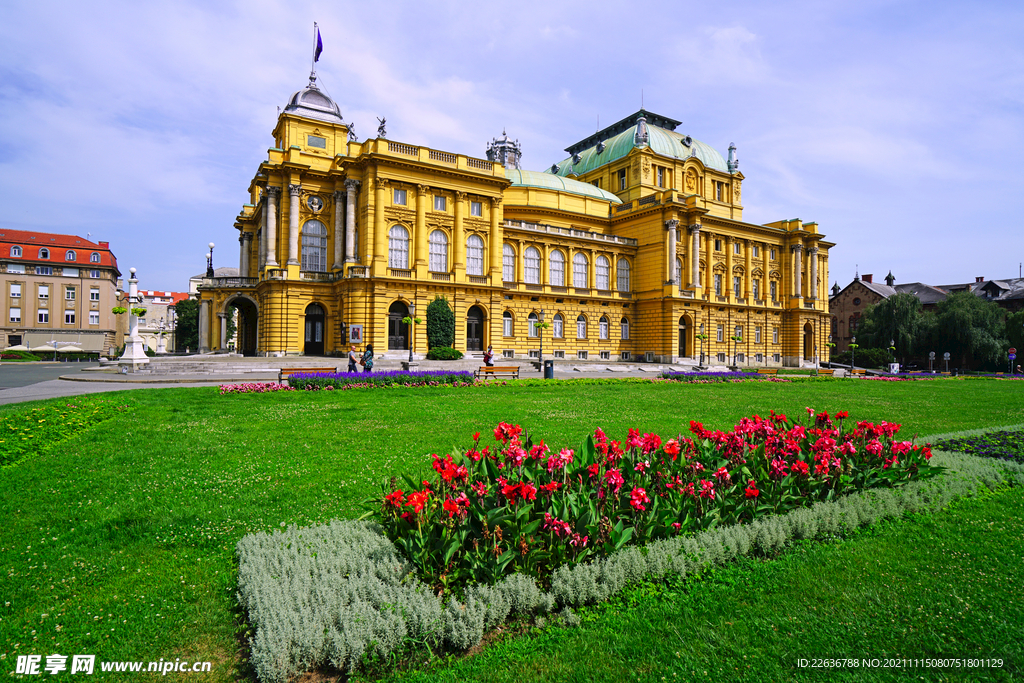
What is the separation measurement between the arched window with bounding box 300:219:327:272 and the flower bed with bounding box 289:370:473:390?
24.3 m

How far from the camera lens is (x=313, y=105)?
45094mm

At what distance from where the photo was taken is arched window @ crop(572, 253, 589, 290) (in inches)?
2069

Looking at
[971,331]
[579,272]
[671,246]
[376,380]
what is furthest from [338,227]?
[971,331]

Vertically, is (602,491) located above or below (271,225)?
below

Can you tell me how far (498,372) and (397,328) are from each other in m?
15.4

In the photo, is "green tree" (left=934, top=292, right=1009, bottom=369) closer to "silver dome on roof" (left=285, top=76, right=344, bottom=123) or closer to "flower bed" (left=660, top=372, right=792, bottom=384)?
"flower bed" (left=660, top=372, right=792, bottom=384)

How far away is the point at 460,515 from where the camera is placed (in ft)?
14.8

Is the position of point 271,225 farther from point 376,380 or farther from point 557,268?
point 376,380

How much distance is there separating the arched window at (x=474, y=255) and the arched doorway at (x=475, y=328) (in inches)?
128

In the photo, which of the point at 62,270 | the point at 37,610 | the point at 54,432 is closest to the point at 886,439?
the point at 37,610

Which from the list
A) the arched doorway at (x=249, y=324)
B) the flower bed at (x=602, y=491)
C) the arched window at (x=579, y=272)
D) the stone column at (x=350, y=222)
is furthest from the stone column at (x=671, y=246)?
the flower bed at (x=602, y=491)

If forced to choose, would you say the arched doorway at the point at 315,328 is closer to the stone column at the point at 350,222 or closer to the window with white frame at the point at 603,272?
the stone column at the point at 350,222

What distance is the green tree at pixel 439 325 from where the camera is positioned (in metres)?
40.8

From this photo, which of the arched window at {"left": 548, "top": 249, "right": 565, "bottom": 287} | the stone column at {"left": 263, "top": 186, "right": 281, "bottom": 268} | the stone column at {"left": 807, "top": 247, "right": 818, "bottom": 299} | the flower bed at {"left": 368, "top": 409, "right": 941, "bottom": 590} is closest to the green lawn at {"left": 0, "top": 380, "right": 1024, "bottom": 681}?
the flower bed at {"left": 368, "top": 409, "right": 941, "bottom": 590}
